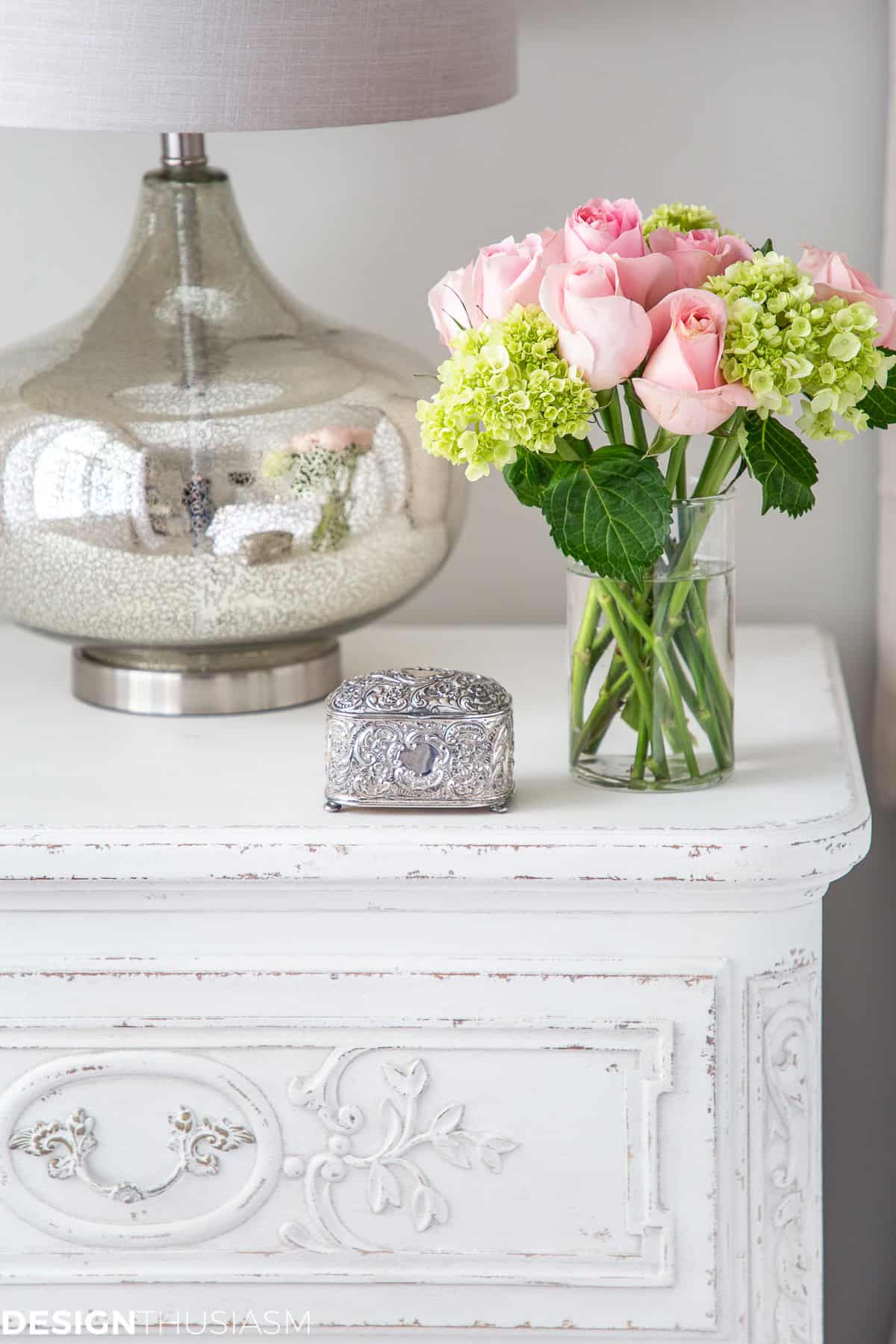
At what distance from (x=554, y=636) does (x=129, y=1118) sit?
498 millimetres

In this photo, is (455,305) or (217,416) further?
(217,416)

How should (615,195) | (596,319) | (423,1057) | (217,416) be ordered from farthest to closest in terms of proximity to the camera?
(615,195) < (217,416) < (423,1057) < (596,319)

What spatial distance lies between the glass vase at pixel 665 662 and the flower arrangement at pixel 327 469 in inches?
6.5

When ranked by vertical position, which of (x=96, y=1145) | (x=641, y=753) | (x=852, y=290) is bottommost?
(x=96, y=1145)

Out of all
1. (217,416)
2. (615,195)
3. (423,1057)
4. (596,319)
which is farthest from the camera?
(615,195)

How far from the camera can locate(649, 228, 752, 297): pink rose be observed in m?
0.76

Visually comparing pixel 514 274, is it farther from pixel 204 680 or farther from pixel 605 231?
pixel 204 680

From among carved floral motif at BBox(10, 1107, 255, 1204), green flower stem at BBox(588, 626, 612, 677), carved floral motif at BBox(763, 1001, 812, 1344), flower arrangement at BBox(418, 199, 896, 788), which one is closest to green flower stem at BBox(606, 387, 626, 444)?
flower arrangement at BBox(418, 199, 896, 788)

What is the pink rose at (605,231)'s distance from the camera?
75cm

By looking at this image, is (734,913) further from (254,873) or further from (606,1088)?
(254,873)

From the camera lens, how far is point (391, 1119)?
0.83 m

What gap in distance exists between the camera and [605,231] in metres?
0.76

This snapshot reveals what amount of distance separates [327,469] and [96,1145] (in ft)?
1.35

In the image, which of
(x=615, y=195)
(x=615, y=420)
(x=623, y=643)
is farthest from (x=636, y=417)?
(x=615, y=195)
